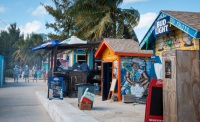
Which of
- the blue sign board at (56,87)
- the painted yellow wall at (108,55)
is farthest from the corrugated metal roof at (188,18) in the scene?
the blue sign board at (56,87)

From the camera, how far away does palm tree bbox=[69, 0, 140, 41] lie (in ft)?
73.3

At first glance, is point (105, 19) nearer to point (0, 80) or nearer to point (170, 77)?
point (0, 80)

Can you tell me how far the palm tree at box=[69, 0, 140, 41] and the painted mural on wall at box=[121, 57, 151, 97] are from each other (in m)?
9.26

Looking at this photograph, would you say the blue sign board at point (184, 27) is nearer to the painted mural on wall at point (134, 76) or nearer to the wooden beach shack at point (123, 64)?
the wooden beach shack at point (123, 64)

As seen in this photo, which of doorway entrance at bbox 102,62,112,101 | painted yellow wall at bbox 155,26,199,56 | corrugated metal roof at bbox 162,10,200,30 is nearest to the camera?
corrugated metal roof at bbox 162,10,200,30

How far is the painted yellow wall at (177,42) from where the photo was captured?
24.5 feet

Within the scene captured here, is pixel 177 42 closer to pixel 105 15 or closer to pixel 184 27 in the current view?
pixel 184 27

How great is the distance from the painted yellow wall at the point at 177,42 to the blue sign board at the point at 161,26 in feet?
0.89

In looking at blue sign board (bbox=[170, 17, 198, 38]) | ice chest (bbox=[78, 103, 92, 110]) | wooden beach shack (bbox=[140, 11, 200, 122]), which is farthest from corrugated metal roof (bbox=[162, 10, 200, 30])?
ice chest (bbox=[78, 103, 92, 110])

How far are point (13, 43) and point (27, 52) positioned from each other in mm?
14562

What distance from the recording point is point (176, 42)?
8305 millimetres

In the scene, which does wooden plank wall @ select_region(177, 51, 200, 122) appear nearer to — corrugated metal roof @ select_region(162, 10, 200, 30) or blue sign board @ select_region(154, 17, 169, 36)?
corrugated metal roof @ select_region(162, 10, 200, 30)

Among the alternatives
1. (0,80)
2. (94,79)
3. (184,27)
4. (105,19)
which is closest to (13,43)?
(0,80)

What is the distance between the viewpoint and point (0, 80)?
23.1 metres
